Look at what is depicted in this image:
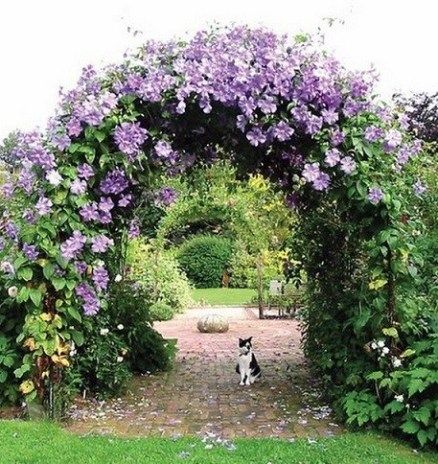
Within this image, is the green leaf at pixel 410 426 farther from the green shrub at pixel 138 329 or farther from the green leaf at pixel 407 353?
the green shrub at pixel 138 329

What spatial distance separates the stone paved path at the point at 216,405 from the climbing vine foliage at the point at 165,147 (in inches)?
28.6

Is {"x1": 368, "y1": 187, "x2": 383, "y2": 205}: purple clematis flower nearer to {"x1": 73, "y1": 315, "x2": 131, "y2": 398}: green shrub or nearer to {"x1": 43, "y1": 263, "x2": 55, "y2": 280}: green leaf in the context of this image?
{"x1": 43, "y1": 263, "x2": 55, "y2": 280}: green leaf

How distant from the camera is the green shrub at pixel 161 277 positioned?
13938mm

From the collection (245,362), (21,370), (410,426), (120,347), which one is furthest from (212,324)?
(410,426)

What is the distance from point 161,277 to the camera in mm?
15273

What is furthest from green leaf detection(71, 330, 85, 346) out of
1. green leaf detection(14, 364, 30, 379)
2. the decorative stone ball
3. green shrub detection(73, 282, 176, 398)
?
the decorative stone ball

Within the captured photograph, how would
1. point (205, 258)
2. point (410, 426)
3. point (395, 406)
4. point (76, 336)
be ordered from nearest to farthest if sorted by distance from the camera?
point (410, 426)
point (395, 406)
point (76, 336)
point (205, 258)

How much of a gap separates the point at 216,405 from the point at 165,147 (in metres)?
2.39

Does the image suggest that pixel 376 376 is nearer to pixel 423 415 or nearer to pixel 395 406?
pixel 395 406

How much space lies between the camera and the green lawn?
17616 mm

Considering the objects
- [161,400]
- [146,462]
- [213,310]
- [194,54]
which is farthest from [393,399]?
[213,310]

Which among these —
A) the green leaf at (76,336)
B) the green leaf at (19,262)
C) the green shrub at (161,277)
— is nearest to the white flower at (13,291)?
the green leaf at (19,262)

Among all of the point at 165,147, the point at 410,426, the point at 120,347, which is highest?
the point at 165,147

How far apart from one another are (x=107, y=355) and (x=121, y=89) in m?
2.45
